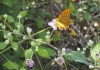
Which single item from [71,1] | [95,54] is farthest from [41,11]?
[95,54]

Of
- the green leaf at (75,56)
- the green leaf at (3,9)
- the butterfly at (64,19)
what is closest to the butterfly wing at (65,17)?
the butterfly at (64,19)

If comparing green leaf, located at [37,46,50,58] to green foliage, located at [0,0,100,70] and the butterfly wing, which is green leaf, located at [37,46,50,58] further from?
the butterfly wing

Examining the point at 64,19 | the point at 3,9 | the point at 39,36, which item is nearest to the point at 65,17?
the point at 64,19

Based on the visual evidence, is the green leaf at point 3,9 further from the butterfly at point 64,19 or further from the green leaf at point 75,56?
the green leaf at point 75,56

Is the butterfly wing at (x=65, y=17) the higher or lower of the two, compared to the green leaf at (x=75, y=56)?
higher

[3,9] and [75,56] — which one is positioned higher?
[3,9]

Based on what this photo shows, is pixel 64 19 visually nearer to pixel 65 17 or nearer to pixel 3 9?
pixel 65 17

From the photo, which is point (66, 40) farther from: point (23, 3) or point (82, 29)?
point (23, 3)

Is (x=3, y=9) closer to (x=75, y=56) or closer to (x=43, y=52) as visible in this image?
(x=43, y=52)

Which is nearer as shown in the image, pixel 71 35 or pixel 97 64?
pixel 97 64

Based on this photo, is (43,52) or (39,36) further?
(39,36)

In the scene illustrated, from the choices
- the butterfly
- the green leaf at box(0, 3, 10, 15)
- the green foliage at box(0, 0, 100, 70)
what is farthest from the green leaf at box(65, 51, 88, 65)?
the green leaf at box(0, 3, 10, 15)
